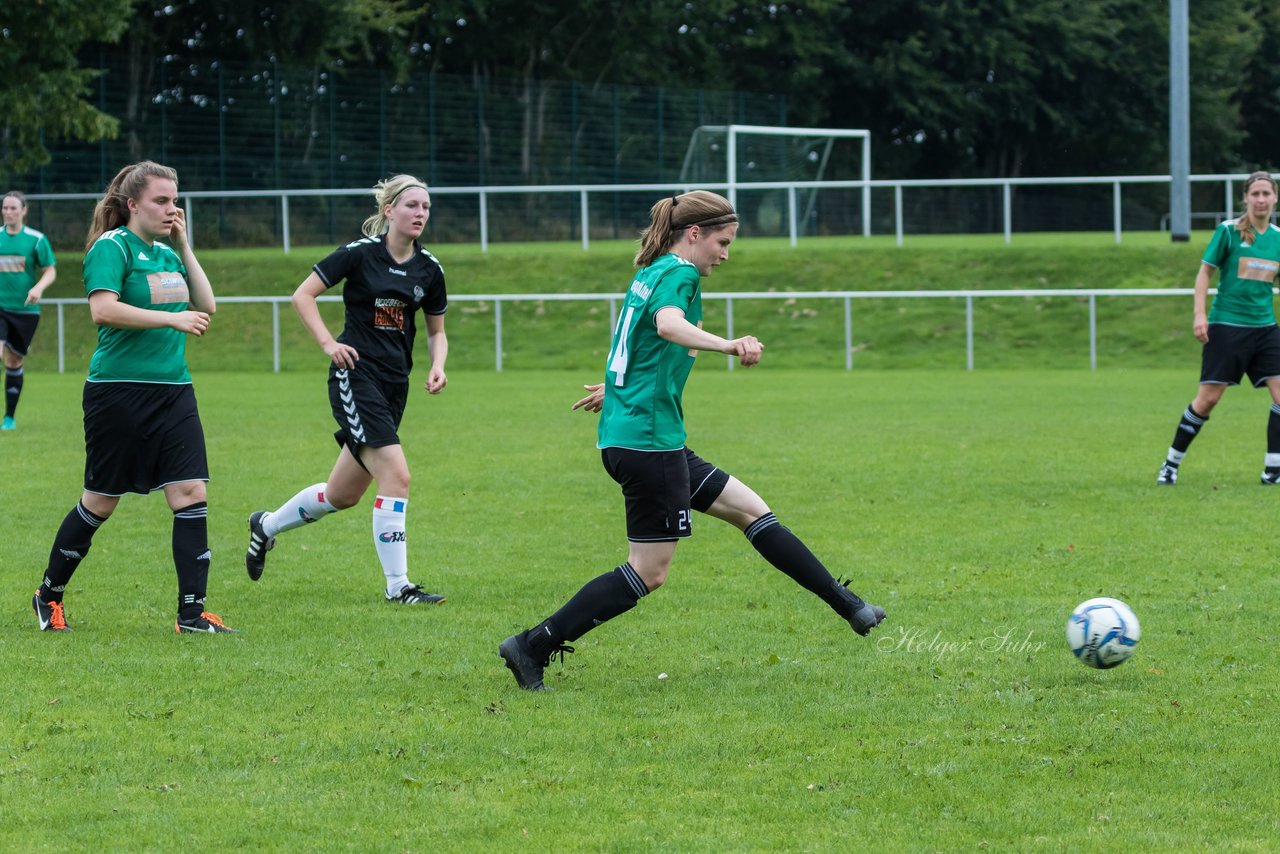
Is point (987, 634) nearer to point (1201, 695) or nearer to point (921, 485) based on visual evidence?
point (1201, 695)

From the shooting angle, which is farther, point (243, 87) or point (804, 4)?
point (804, 4)

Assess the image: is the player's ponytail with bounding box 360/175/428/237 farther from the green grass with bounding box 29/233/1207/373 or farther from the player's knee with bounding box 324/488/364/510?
the green grass with bounding box 29/233/1207/373

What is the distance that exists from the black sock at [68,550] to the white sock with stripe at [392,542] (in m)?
1.26

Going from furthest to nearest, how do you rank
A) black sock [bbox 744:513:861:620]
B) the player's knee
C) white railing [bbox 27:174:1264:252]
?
white railing [bbox 27:174:1264:252] < the player's knee < black sock [bbox 744:513:861:620]

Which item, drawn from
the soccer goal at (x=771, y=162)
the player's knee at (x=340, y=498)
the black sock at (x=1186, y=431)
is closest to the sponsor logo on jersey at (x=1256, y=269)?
the black sock at (x=1186, y=431)

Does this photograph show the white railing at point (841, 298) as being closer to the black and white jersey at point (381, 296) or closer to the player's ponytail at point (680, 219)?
the black and white jersey at point (381, 296)

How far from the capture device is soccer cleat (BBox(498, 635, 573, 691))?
5707 mm

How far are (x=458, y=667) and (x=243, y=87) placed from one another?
2840 cm

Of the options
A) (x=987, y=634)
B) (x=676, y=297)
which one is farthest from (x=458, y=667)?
(x=987, y=634)

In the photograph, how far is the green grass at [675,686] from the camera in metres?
4.36

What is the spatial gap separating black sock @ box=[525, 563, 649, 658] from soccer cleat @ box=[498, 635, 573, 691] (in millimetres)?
28

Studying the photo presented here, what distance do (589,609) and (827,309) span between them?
2026cm

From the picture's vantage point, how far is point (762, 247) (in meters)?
28.5

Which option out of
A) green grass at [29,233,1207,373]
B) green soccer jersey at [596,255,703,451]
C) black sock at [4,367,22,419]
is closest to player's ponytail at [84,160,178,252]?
green soccer jersey at [596,255,703,451]
